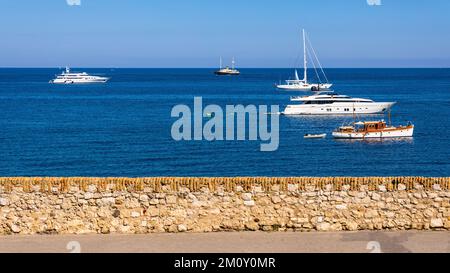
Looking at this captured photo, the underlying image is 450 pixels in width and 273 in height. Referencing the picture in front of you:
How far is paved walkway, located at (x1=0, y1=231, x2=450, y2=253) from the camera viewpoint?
45.4 feet

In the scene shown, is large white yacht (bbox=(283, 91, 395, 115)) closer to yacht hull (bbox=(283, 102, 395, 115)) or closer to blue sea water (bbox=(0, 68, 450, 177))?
yacht hull (bbox=(283, 102, 395, 115))

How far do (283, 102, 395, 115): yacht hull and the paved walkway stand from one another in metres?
76.5

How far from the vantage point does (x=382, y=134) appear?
213 feet

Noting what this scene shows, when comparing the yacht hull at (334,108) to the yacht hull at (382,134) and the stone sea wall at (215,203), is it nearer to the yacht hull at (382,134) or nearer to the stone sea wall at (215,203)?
the yacht hull at (382,134)

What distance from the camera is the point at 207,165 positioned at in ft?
163

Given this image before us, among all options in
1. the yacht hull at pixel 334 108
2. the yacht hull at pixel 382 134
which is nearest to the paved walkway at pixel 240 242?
the yacht hull at pixel 382 134

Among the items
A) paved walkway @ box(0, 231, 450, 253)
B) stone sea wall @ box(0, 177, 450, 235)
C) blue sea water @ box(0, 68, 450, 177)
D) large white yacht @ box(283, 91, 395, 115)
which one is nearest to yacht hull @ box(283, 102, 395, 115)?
large white yacht @ box(283, 91, 395, 115)

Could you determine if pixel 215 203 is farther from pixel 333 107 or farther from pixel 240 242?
pixel 333 107

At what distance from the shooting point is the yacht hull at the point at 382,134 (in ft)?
211

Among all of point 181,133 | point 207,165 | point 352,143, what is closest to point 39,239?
point 207,165
